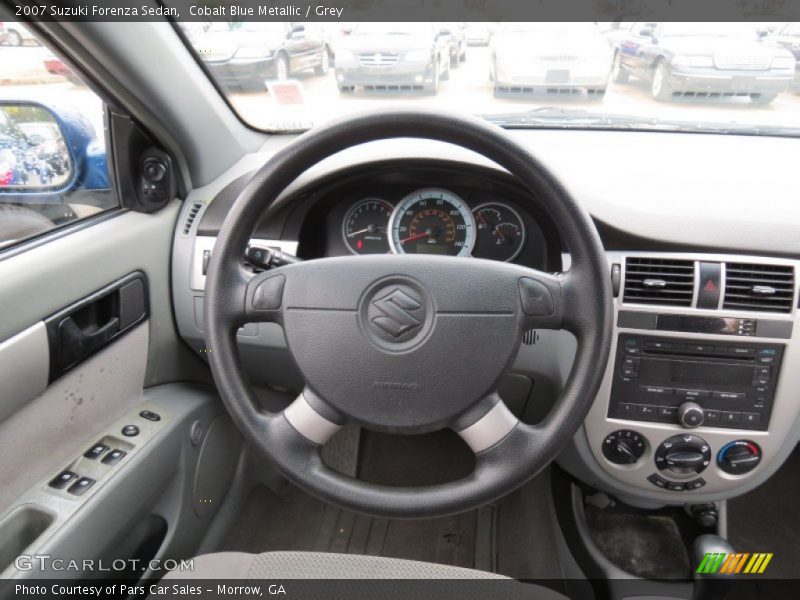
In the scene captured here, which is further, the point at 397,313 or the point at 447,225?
the point at 447,225

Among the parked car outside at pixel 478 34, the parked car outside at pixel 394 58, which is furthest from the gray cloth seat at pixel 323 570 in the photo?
the parked car outside at pixel 478 34

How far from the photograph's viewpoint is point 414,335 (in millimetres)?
1049

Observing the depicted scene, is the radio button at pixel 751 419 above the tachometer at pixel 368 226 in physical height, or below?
below

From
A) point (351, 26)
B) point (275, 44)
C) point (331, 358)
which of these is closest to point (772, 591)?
point (331, 358)

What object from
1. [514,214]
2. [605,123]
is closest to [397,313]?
[514,214]

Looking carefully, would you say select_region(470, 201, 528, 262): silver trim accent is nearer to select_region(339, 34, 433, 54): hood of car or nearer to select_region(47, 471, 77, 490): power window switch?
select_region(339, 34, 433, 54): hood of car

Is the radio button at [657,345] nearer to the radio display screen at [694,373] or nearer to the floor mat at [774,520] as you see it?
the radio display screen at [694,373]

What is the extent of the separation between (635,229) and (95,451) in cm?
138

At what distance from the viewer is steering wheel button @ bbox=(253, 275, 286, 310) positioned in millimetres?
1097

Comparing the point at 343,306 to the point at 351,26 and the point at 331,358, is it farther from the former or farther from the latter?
the point at 351,26

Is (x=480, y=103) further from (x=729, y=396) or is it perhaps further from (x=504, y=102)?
(x=729, y=396)

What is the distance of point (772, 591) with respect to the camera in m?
1.83

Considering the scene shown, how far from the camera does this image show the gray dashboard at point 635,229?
137 cm

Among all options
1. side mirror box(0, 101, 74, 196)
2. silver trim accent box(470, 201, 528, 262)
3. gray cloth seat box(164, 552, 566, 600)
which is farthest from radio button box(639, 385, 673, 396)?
side mirror box(0, 101, 74, 196)
